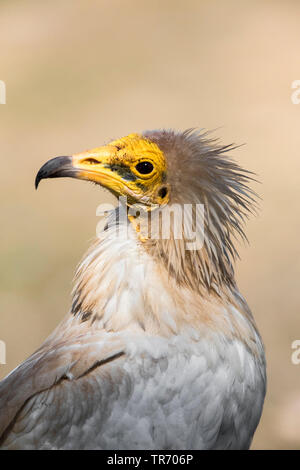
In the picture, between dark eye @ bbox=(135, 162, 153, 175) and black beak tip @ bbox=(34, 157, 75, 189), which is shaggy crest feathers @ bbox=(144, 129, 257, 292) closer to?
dark eye @ bbox=(135, 162, 153, 175)

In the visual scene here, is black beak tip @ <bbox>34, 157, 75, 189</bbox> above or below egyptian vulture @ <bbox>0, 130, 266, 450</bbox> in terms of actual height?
above

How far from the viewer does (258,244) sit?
8594mm

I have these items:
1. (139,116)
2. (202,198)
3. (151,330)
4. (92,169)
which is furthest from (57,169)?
(139,116)

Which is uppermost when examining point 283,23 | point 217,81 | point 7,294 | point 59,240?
point 283,23

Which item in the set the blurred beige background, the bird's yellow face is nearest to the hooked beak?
the bird's yellow face

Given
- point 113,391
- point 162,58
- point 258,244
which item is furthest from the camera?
point 162,58

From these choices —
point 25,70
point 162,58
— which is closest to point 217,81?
point 162,58

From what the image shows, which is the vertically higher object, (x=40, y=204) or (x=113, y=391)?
Answer: (x=40, y=204)

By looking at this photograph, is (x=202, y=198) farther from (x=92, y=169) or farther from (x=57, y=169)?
(x=57, y=169)

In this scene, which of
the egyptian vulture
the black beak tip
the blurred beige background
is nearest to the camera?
the egyptian vulture

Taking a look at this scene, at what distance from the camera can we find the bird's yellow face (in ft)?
10.0

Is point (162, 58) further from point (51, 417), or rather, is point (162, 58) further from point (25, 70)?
point (51, 417)

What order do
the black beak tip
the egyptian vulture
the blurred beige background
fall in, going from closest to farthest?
1. the egyptian vulture
2. the black beak tip
3. the blurred beige background

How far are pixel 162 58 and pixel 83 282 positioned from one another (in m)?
10.8
